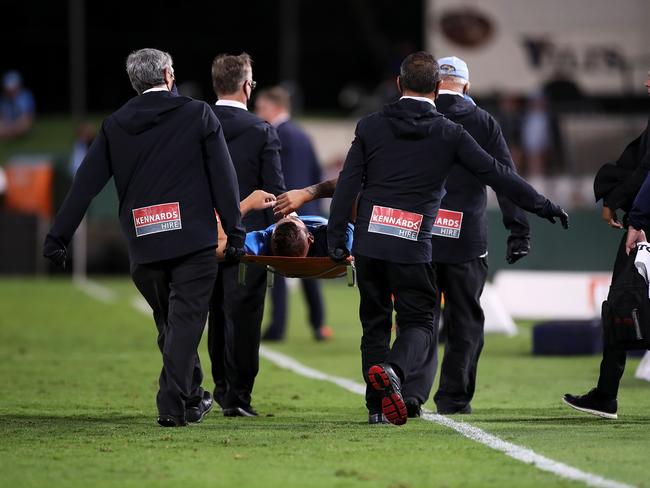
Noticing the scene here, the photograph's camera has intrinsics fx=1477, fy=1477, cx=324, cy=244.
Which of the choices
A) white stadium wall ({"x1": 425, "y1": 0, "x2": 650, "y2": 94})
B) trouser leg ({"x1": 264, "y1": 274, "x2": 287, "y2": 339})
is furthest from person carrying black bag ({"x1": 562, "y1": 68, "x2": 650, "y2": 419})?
white stadium wall ({"x1": 425, "y1": 0, "x2": 650, "y2": 94})

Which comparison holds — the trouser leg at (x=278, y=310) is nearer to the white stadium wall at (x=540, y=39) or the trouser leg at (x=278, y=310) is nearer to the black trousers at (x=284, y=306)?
the black trousers at (x=284, y=306)

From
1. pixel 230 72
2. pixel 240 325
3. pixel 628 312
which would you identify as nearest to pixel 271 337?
pixel 240 325

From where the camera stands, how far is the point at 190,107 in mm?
8414

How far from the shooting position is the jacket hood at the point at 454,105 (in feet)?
30.2

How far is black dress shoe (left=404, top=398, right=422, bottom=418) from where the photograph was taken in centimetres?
896

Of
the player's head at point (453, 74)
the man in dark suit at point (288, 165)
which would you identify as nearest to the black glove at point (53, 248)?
the player's head at point (453, 74)

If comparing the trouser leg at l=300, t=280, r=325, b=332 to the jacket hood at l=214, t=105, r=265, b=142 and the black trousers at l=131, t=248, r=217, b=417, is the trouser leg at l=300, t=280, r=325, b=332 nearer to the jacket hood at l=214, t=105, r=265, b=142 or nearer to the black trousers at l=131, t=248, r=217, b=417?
the jacket hood at l=214, t=105, r=265, b=142

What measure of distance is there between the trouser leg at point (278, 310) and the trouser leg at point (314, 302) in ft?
1.03

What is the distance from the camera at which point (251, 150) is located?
9273mm

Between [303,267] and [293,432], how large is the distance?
0.97m

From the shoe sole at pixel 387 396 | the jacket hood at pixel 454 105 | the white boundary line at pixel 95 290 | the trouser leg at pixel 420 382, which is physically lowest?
the white boundary line at pixel 95 290

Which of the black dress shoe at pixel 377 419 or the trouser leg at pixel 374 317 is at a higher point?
the trouser leg at pixel 374 317

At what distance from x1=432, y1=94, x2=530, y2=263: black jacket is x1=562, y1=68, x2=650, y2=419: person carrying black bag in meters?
0.58

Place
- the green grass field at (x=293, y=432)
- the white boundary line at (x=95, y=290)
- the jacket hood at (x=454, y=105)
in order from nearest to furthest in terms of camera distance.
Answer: the green grass field at (x=293, y=432)
the jacket hood at (x=454, y=105)
the white boundary line at (x=95, y=290)
